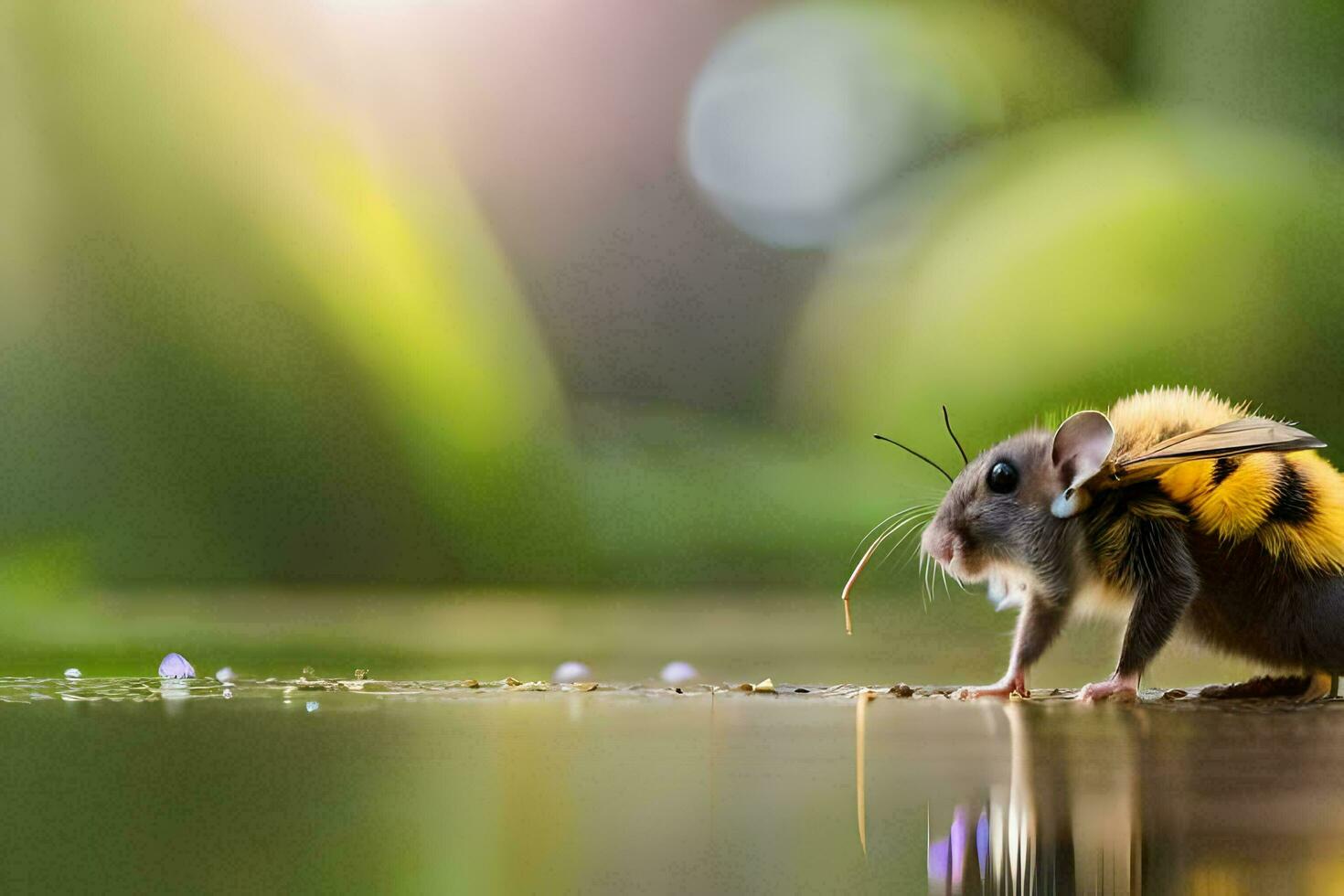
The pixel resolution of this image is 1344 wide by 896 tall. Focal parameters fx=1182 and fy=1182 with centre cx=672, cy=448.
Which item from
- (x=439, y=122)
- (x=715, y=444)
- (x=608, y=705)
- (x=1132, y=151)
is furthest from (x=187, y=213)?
(x=1132, y=151)

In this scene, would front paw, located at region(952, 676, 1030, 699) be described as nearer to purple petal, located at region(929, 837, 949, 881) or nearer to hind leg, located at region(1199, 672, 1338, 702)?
→ hind leg, located at region(1199, 672, 1338, 702)

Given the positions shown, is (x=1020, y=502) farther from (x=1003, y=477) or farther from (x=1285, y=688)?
(x=1285, y=688)

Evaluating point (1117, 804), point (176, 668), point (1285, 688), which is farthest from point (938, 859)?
point (176, 668)

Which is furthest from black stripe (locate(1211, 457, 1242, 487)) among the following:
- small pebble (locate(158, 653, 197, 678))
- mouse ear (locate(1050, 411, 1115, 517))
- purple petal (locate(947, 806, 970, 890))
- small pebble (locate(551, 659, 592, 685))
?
small pebble (locate(158, 653, 197, 678))

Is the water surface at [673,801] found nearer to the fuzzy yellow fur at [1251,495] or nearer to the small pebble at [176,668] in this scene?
the fuzzy yellow fur at [1251,495]

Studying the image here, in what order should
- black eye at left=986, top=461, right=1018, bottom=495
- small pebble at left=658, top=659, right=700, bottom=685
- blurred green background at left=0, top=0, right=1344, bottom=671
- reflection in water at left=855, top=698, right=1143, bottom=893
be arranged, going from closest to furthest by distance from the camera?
reflection in water at left=855, top=698, right=1143, bottom=893 → black eye at left=986, top=461, right=1018, bottom=495 → small pebble at left=658, top=659, right=700, bottom=685 → blurred green background at left=0, top=0, right=1344, bottom=671

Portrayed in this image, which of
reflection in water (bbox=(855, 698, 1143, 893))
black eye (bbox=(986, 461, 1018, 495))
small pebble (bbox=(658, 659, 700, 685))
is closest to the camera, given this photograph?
reflection in water (bbox=(855, 698, 1143, 893))

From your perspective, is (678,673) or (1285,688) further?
(678,673)
